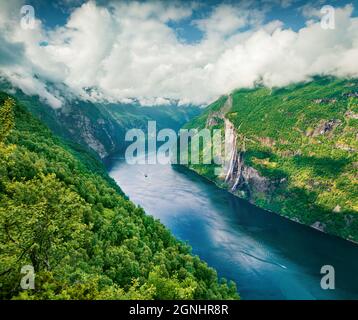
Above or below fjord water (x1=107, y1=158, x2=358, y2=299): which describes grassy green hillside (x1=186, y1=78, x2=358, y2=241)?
above

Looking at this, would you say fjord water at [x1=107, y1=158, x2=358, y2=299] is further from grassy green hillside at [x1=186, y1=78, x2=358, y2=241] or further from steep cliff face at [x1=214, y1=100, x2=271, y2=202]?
grassy green hillside at [x1=186, y1=78, x2=358, y2=241]

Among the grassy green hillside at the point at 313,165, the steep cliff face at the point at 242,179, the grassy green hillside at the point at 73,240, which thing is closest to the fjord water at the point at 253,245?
the steep cliff face at the point at 242,179

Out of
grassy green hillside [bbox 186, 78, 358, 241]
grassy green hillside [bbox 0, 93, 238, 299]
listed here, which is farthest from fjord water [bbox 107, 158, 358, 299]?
grassy green hillside [bbox 0, 93, 238, 299]

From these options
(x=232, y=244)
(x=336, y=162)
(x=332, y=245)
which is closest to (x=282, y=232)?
(x=332, y=245)

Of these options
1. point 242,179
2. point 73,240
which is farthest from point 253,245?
point 73,240
